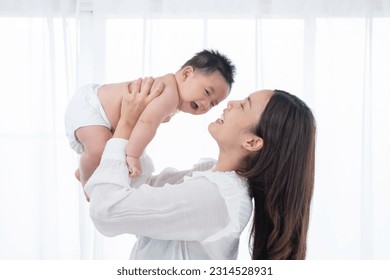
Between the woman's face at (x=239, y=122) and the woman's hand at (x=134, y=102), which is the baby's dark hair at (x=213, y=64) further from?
the woman's face at (x=239, y=122)

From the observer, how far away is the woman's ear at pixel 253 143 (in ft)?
4.00

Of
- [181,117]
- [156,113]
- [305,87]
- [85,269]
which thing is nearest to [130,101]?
[156,113]

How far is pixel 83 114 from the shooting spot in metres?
1.40

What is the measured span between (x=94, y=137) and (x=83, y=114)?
0.07m

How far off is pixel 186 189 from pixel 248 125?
0.21 m

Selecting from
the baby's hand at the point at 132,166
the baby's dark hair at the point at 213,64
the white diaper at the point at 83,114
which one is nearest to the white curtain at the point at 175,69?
the baby's dark hair at the point at 213,64

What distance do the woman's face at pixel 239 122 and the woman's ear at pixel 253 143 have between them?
0.01m

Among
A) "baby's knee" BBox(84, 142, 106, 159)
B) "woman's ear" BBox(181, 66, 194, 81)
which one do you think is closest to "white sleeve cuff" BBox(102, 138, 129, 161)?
"baby's knee" BBox(84, 142, 106, 159)

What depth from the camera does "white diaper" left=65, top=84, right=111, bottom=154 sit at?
1395mm

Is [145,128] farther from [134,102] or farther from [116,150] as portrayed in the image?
[116,150]

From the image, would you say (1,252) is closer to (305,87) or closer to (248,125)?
(305,87)

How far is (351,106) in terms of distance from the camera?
257 centimetres

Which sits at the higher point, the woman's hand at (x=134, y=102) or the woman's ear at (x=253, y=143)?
the woman's hand at (x=134, y=102)

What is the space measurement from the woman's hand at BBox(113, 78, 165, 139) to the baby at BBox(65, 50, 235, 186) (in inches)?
0.6
